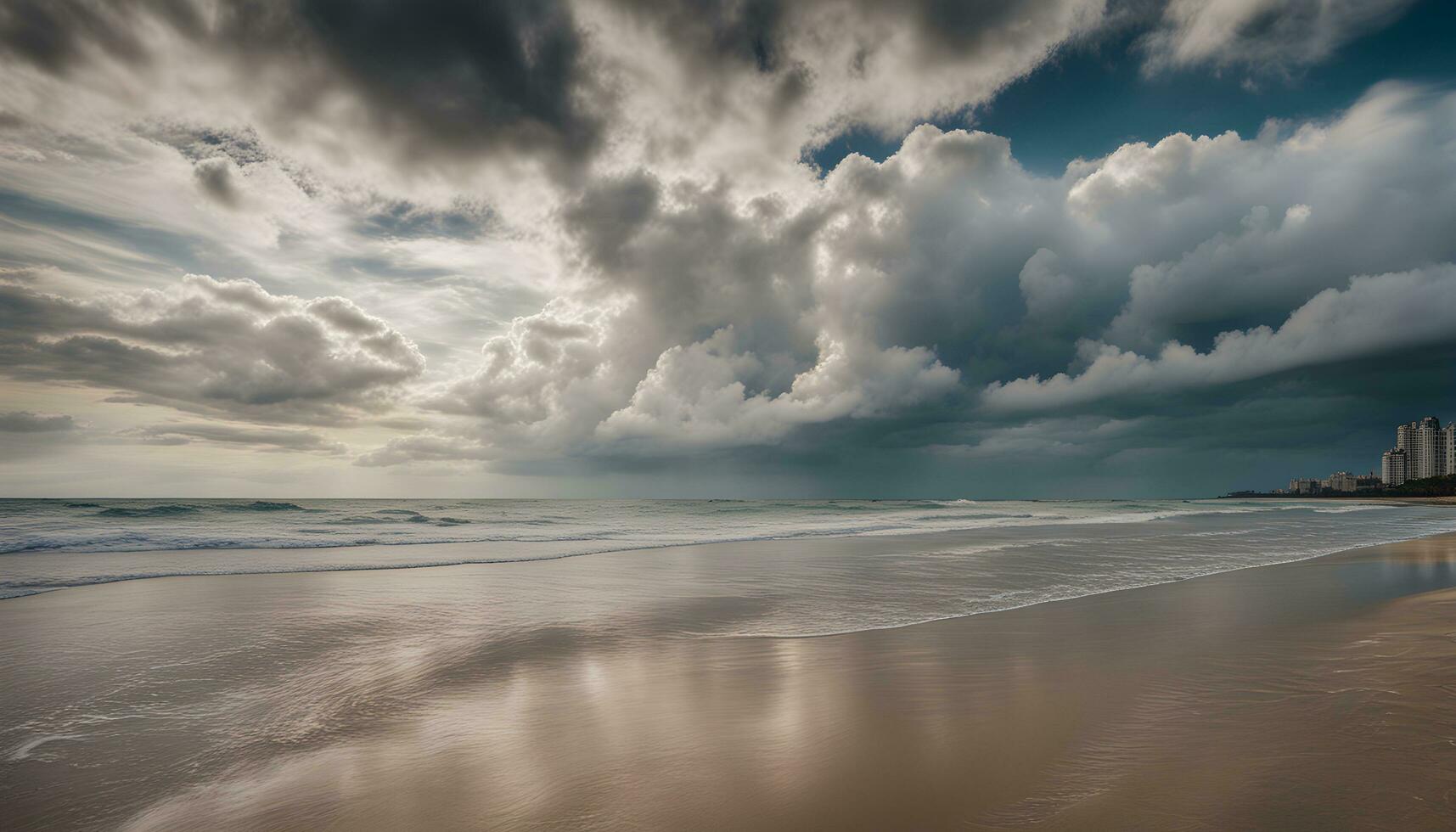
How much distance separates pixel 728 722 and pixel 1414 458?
23333 cm

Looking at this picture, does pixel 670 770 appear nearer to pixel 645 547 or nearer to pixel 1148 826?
pixel 1148 826

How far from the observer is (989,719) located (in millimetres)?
4922

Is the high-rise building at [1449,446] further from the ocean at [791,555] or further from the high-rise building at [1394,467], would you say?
the ocean at [791,555]

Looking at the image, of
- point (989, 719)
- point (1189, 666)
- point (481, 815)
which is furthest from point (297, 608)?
point (1189, 666)

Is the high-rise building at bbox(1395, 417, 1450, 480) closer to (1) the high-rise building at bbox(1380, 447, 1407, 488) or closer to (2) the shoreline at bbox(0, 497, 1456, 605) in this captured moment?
(1) the high-rise building at bbox(1380, 447, 1407, 488)

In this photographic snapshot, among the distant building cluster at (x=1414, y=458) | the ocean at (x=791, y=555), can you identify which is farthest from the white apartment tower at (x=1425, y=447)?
the ocean at (x=791, y=555)

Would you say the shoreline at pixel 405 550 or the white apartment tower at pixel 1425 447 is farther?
the white apartment tower at pixel 1425 447

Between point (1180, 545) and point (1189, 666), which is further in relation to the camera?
point (1180, 545)

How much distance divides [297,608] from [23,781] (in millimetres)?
→ 6201

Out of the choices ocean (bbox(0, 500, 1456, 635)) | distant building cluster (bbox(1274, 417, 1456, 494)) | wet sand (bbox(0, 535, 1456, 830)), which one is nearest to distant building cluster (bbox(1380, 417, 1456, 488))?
distant building cluster (bbox(1274, 417, 1456, 494))

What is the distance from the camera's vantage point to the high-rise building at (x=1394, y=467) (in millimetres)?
160500

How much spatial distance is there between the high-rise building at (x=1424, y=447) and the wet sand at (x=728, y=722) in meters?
214

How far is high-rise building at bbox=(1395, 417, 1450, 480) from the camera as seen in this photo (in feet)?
498

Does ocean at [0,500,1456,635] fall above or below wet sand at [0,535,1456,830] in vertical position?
below
